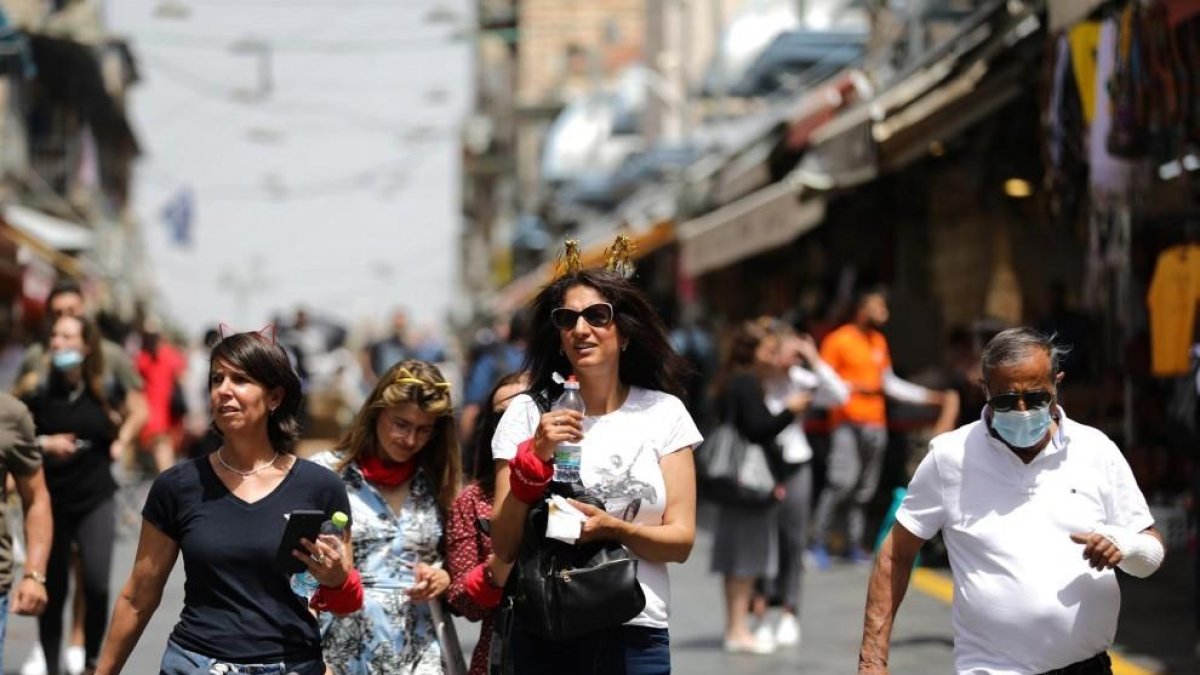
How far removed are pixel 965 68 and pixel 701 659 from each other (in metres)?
4.38

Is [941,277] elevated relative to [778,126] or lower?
lower

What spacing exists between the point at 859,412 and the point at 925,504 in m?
9.99

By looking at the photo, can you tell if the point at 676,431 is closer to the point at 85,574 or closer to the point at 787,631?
the point at 85,574

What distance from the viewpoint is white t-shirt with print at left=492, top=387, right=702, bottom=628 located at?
5.33 metres

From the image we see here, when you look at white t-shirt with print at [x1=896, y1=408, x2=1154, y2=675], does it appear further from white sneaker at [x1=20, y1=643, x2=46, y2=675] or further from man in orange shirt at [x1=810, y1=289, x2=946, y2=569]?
man in orange shirt at [x1=810, y1=289, x2=946, y2=569]

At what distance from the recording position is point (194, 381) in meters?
23.2

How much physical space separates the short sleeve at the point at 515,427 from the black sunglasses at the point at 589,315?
0.76ft

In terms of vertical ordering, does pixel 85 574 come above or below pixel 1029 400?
below

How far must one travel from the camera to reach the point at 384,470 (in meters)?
6.39

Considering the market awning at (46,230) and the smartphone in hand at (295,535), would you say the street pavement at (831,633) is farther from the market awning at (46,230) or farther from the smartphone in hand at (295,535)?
the market awning at (46,230)

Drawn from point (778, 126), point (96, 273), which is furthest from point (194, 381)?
point (96, 273)

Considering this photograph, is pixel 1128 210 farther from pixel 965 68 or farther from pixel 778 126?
pixel 778 126

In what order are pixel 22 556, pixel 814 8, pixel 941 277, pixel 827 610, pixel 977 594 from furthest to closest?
1. pixel 814 8
2. pixel 941 277
3. pixel 827 610
4. pixel 22 556
5. pixel 977 594

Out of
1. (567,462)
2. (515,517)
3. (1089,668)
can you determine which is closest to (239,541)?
(515,517)
